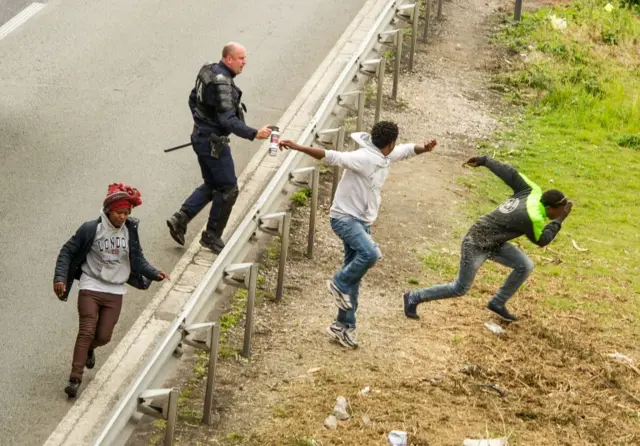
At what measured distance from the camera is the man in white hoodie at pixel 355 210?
1021 centimetres

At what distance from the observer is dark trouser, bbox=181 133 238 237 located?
37.6 feet

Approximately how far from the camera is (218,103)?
1113cm

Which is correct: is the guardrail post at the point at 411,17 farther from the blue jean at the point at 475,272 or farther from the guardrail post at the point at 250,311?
the guardrail post at the point at 250,311

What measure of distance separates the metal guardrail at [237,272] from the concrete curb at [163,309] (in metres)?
0.38

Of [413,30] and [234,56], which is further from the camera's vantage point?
[413,30]

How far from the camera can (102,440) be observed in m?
7.57

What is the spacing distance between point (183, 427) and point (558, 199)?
3.78m

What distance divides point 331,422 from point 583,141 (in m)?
8.11

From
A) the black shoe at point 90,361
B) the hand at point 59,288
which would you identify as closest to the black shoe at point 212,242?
the black shoe at point 90,361

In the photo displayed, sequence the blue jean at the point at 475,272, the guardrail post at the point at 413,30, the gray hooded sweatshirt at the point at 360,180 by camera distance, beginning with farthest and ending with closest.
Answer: the guardrail post at the point at 413,30, the blue jean at the point at 475,272, the gray hooded sweatshirt at the point at 360,180

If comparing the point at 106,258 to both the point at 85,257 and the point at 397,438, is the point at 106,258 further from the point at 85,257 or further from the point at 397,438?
the point at 397,438

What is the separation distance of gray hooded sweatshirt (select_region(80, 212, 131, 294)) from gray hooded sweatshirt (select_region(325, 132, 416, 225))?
6.01 ft

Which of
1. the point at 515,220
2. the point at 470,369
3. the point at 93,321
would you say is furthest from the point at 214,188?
the point at 470,369

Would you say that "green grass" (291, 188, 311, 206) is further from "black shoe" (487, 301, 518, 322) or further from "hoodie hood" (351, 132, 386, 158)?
"black shoe" (487, 301, 518, 322)
